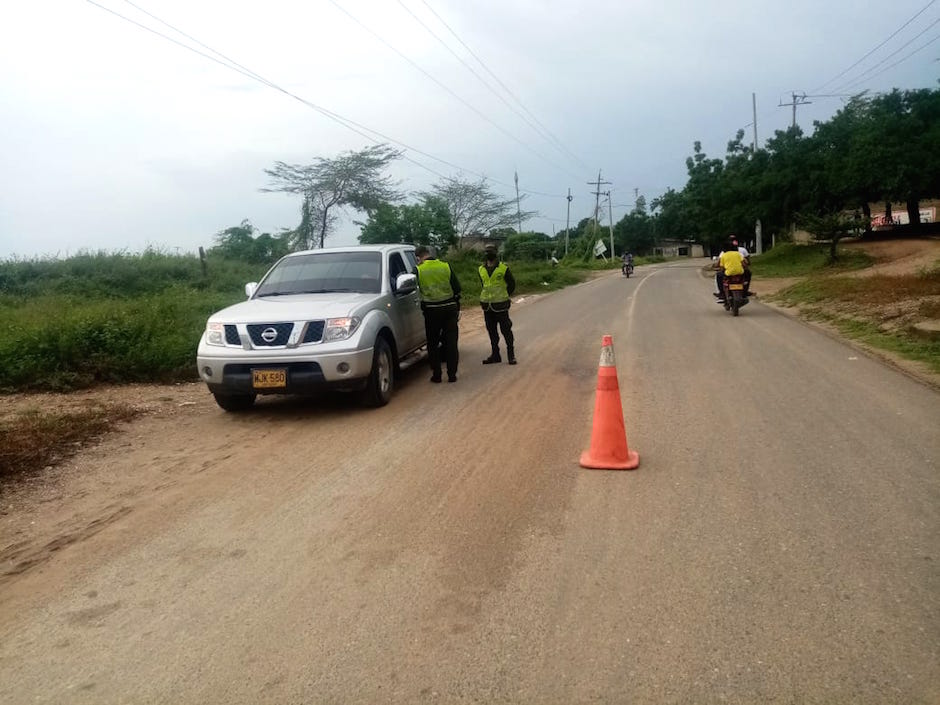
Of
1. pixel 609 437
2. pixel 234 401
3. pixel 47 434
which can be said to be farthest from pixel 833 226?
pixel 47 434

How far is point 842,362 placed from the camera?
1012 cm

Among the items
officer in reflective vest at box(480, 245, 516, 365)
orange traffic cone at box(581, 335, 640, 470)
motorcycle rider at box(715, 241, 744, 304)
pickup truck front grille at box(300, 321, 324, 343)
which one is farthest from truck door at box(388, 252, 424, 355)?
motorcycle rider at box(715, 241, 744, 304)

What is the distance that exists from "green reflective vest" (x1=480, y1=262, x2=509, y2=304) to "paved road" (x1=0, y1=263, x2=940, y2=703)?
319 centimetres

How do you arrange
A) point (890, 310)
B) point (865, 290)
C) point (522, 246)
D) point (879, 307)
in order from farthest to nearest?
point (522, 246)
point (865, 290)
point (879, 307)
point (890, 310)

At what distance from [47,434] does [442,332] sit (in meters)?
4.55

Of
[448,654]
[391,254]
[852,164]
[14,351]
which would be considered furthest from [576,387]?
[852,164]

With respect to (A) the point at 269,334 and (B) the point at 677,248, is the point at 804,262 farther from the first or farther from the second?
(B) the point at 677,248

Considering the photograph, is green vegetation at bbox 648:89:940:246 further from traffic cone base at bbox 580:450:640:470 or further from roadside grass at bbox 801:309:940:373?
traffic cone base at bbox 580:450:640:470

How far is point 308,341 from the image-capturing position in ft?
25.2

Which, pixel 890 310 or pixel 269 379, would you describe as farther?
pixel 890 310

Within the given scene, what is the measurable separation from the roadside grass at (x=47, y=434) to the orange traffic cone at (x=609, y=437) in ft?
14.7

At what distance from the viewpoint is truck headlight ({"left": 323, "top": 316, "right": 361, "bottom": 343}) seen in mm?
7688

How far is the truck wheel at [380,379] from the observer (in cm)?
799

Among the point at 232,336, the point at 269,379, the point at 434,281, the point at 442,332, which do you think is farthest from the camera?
the point at 442,332
